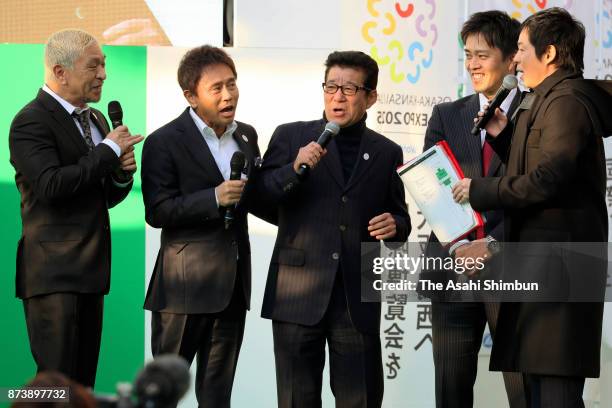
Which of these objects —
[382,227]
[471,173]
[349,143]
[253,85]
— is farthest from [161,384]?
[253,85]

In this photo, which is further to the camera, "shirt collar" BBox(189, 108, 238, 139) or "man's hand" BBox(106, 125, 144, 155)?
"shirt collar" BBox(189, 108, 238, 139)

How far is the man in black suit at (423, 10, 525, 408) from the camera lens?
4.73 metres

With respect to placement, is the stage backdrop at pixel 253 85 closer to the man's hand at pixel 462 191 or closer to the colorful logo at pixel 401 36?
the colorful logo at pixel 401 36

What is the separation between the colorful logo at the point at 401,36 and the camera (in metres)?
6.48

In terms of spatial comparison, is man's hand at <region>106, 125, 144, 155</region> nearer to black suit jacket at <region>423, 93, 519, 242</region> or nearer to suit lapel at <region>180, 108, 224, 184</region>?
suit lapel at <region>180, 108, 224, 184</region>

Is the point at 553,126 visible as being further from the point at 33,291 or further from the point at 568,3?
the point at 568,3

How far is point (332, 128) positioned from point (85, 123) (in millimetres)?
1197

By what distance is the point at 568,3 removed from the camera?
6688mm

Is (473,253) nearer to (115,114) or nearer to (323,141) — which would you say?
(323,141)

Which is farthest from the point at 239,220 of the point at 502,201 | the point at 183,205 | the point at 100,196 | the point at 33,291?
the point at 502,201

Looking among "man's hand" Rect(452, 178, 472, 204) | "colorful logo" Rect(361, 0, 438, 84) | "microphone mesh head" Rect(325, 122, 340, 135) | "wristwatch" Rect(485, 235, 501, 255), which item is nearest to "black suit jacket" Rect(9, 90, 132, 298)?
"microphone mesh head" Rect(325, 122, 340, 135)

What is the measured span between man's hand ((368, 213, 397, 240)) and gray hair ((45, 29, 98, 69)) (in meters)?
1.56

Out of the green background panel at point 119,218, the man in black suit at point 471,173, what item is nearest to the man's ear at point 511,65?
the man in black suit at point 471,173

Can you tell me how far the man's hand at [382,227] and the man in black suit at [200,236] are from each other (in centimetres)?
61
